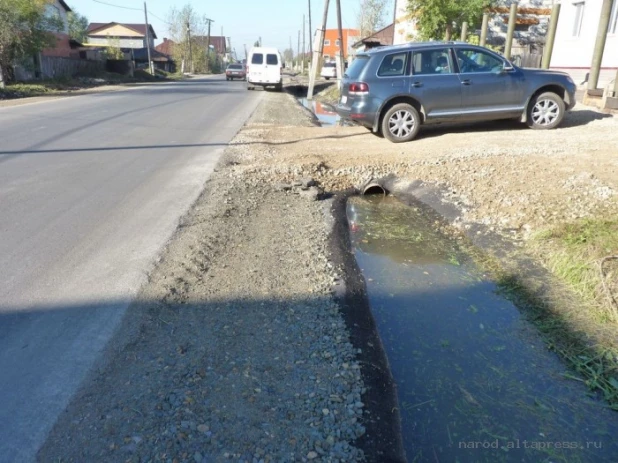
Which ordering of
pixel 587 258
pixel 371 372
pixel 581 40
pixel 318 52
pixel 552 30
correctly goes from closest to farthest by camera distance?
pixel 371 372, pixel 587 258, pixel 552 30, pixel 581 40, pixel 318 52

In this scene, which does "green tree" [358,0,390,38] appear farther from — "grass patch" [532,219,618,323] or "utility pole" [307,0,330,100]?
"grass patch" [532,219,618,323]

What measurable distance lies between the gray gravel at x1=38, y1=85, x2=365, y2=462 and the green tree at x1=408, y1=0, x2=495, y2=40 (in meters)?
21.6

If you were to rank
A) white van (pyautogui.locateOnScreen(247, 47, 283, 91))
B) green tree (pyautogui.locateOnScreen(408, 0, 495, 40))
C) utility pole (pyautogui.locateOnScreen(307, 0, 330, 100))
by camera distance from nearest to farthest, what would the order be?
utility pole (pyautogui.locateOnScreen(307, 0, 330, 100)) → green tree (pyautogui.locateOnScreen(408, 0, 495, 40)) → white van (pyautogui.locateOnScreen(247, 47, 283, 91))

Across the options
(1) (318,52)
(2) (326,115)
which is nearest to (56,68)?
(1) (318,52)

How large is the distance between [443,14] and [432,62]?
15.3 meters

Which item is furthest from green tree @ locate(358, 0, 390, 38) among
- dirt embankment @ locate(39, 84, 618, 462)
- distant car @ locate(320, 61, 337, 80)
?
dirt embankment @ locate(39, 84, 618, 462)

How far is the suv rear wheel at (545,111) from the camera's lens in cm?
1042

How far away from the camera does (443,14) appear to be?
77.3ft

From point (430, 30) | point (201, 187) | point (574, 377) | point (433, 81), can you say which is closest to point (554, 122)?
point (433, 81)

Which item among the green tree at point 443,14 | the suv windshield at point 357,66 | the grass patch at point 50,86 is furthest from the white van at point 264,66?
the suv windshield at point 357,66

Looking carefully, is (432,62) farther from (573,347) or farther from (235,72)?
(235,72)

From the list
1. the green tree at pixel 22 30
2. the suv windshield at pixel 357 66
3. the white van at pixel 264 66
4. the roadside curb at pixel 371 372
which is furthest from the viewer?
the white van at pixel 264 66

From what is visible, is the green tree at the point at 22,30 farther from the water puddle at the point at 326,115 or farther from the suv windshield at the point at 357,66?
the suv windshield at the point at 357,66

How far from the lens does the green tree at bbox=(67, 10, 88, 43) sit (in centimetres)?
7738
